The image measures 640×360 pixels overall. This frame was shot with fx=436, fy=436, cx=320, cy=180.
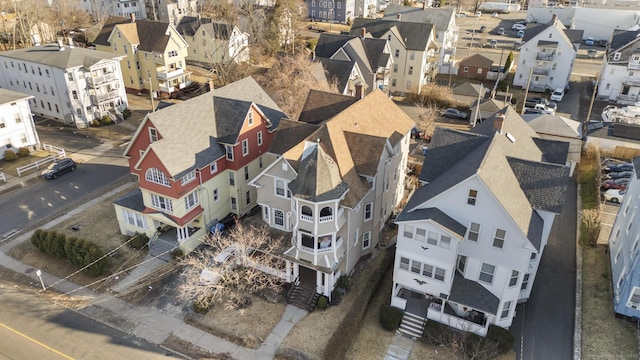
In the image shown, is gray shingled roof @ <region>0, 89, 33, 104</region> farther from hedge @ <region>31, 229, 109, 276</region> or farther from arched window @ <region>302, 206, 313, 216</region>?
arched window @ <region>302, 206, 313, 216</region>

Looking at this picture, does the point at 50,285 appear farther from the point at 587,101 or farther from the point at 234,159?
the point at 587,101

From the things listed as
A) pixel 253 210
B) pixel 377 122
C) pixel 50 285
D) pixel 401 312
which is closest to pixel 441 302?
pixel 401 312

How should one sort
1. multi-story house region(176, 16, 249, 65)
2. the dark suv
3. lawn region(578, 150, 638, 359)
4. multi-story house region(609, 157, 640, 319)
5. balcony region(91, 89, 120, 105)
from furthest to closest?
multi-story house region(176, 16, 249, 65) → balcony region(91, 89, 120, 105) → the dark suv → multi-story house region(609, 157, 640, 319) → lawn region(578, 150, 638, 359)

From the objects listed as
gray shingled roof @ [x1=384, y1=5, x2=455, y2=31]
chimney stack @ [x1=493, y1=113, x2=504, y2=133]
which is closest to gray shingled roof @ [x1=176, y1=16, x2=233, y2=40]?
gray shingled roof @ [x1=384, y1=5, x2=455, y2=31]

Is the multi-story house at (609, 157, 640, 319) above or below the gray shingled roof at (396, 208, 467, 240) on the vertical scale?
below

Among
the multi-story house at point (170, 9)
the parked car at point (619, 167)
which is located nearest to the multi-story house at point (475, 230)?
the parked car at point (619, 167)

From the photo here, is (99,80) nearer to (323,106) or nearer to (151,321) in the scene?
(323,106)
